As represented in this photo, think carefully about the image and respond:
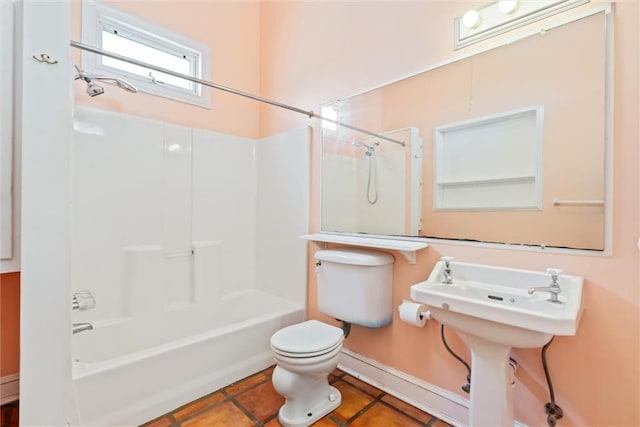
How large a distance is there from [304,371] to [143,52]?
2580 mm

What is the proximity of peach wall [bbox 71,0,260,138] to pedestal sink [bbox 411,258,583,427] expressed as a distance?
221cm

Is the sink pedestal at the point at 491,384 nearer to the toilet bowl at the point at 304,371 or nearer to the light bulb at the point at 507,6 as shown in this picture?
the toilet bowl at the point at 304,371

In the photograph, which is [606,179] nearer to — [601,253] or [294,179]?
[601,253]

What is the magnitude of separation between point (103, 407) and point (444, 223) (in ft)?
6.39

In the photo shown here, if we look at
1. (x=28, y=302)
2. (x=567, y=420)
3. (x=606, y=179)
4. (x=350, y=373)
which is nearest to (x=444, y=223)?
(x=606, y=179)

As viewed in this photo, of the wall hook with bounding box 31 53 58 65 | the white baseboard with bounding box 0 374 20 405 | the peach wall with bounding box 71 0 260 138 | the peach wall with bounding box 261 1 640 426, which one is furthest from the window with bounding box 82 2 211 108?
the white baseboard with bounding box 0 374 20 405

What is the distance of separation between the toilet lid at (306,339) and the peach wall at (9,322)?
1572mm

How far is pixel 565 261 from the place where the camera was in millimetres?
1268

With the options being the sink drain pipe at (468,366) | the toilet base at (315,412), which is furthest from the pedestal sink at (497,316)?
the toilet base at (315,412)

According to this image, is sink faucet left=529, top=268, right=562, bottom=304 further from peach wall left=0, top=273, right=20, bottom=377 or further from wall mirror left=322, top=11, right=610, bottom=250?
peach wall left=0, top=273, right=20, bottom=377

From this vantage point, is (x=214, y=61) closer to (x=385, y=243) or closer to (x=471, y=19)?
(x=471, y=19)

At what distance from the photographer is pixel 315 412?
5.27ft

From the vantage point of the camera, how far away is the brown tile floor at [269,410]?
1.57 meters

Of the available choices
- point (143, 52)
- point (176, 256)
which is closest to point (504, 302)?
point (176, 256)
